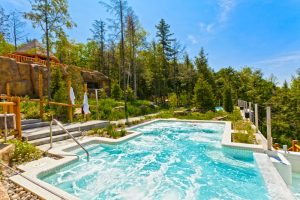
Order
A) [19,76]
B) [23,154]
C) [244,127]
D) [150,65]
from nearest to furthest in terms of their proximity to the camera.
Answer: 1. [23,154]
2. [244,127]
3. [19,76]
4. [150,65]

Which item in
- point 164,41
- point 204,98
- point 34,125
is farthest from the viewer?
point 164,41

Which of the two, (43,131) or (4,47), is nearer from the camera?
(43,131)

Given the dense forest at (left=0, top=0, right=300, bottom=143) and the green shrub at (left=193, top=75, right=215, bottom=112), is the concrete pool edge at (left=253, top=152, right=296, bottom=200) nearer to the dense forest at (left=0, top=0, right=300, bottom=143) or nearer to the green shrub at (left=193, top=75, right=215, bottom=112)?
the dense forest at (left=0, top=0, right=300, bottom=143)

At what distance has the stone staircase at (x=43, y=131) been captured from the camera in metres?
6.22

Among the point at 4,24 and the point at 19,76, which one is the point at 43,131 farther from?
the point at 4,24

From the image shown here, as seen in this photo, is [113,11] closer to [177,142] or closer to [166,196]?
[177,142]

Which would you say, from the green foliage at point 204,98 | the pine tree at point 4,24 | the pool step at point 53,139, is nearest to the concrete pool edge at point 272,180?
the pool step at point 53,139

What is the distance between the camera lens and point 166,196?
3.75 meters

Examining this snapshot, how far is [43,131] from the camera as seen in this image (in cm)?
688

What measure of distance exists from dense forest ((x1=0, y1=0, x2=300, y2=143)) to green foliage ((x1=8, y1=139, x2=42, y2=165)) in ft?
28.4

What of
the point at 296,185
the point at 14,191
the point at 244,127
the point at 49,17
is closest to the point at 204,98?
the point at 244,127

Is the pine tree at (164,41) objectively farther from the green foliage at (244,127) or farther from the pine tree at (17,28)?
the green foliage at (244,127)

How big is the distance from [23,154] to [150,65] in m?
24.0

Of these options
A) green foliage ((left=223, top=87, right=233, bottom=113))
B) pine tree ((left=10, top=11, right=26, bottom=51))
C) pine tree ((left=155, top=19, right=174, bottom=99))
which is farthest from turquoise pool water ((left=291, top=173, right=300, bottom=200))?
pine tree ((left=10, top=11, right=26, bottom=51))
